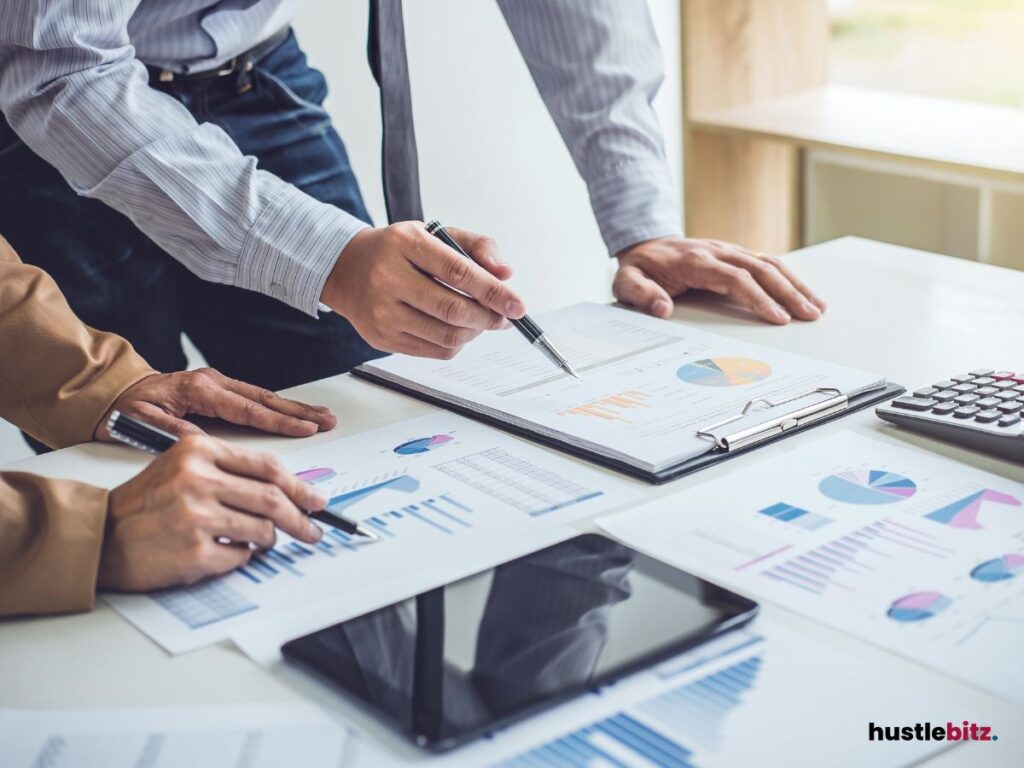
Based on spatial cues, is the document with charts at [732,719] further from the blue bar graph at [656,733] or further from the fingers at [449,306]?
the fingers at [449,306]

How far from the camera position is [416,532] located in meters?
0.90

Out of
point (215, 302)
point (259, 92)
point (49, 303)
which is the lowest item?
point (215, 302)

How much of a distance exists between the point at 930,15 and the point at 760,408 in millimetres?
2211

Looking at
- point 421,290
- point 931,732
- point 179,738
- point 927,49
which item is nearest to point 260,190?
point 421,290

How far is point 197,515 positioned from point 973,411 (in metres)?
0.60

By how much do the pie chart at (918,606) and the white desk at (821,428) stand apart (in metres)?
0.04

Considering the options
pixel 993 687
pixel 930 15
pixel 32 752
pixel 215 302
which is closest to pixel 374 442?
pixel 32 752

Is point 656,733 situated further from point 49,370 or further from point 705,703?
point 49,370

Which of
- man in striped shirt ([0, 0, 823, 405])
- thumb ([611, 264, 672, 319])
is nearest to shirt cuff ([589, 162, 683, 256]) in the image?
man in striped shirt ([0, 0, 823, 405])

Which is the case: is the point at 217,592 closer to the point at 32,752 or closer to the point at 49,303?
the point at 32,752

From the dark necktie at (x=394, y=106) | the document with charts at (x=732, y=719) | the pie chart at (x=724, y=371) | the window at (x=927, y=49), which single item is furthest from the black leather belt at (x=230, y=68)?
the window at (x=927, y=49)

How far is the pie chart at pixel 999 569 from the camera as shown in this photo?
0.79 m

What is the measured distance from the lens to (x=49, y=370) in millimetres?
1129

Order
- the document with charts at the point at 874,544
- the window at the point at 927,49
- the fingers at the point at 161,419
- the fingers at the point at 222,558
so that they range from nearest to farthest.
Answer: the document with charts at the point at 874,544 → the fingers at the point at 222,558 → the fingers at the point at 161,419 → the window at the point at 927,49
